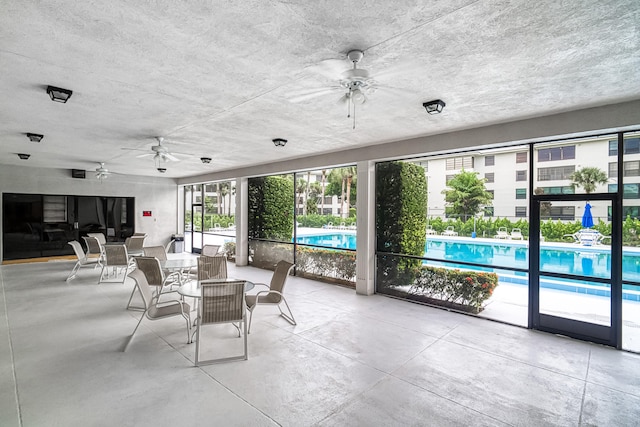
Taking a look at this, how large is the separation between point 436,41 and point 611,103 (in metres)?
2.76

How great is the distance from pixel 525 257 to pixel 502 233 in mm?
660

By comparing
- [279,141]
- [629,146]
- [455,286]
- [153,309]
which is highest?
[279,141]

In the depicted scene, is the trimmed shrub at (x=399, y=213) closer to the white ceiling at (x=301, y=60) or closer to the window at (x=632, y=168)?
the white ceiling at (x=301, y=60)

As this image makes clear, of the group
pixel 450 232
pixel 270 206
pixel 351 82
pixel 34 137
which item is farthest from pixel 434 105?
pixel 34 137

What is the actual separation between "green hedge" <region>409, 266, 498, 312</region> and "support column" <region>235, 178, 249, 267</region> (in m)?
5.16

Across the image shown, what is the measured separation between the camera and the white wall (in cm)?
913

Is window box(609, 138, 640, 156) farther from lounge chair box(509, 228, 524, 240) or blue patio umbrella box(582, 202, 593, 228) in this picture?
lounge chair box(509, 228, 524, 240)

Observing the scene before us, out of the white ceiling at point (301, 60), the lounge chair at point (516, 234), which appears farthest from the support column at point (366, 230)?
the lounge chair at point (516, 234)

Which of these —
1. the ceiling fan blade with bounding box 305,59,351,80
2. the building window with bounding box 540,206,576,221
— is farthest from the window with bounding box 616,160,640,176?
the ceiling fan blade with bounding box 305,59,351,80

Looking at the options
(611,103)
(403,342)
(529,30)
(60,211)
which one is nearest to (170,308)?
(403,342)

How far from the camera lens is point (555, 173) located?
426 cm

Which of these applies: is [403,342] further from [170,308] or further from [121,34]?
[121,34]

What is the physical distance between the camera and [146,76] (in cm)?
299

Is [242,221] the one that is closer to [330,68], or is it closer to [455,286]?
[455,286]
